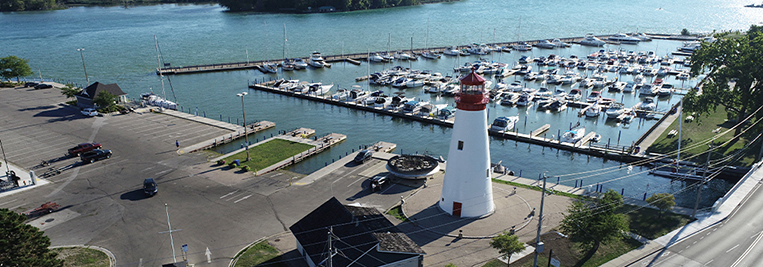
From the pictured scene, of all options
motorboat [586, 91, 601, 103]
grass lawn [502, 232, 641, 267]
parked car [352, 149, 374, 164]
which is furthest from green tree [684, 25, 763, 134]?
parked car [352, 149, 374, 164]

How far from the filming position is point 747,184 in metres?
40.2

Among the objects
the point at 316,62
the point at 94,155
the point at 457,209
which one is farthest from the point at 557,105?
the point at 94,155

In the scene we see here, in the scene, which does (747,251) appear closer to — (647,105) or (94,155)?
(647,105)

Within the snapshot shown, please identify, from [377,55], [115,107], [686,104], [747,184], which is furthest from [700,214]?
[377,55]

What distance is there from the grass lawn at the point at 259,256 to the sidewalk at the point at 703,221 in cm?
2100

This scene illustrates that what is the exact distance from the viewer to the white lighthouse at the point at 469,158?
1202 inches

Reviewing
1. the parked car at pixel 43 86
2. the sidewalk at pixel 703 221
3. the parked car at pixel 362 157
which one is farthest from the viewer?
the parked car at pixel 43 86

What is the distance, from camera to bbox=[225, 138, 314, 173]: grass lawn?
158 feet

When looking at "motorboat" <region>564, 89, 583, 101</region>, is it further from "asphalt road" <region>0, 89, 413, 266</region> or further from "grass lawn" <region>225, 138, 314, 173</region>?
"grass lawn" <region>225, 138, 314, 173</region>

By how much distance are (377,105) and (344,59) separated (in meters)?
43.7

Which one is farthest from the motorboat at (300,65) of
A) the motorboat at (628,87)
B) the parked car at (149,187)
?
the parked car at (149,187)

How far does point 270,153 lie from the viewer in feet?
169

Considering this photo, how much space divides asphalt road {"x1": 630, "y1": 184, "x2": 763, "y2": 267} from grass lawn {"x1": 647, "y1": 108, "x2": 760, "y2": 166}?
15963 millimetres

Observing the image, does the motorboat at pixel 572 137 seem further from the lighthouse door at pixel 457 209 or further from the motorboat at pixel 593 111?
the lighthouse door at pixel 457 209
